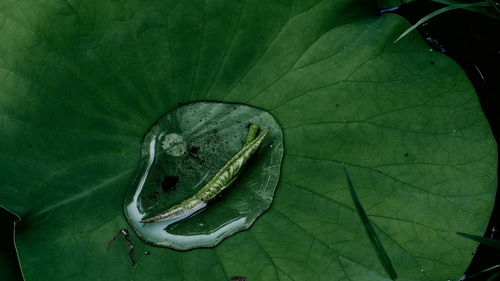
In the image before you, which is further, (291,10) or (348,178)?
(291,10)

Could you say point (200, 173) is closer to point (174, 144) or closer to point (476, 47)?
point (174, 144)

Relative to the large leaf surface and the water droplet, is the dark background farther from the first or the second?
the water droplet

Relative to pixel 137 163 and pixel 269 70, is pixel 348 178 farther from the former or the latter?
pixel 137 163

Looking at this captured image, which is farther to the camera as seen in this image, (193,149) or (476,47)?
(476,47)

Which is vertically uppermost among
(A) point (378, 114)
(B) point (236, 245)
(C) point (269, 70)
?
(C) point (269, 70)

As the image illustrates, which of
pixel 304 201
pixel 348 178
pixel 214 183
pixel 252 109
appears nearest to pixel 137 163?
pixel 214 183

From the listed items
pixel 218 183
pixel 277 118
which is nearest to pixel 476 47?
pixel 277 118
